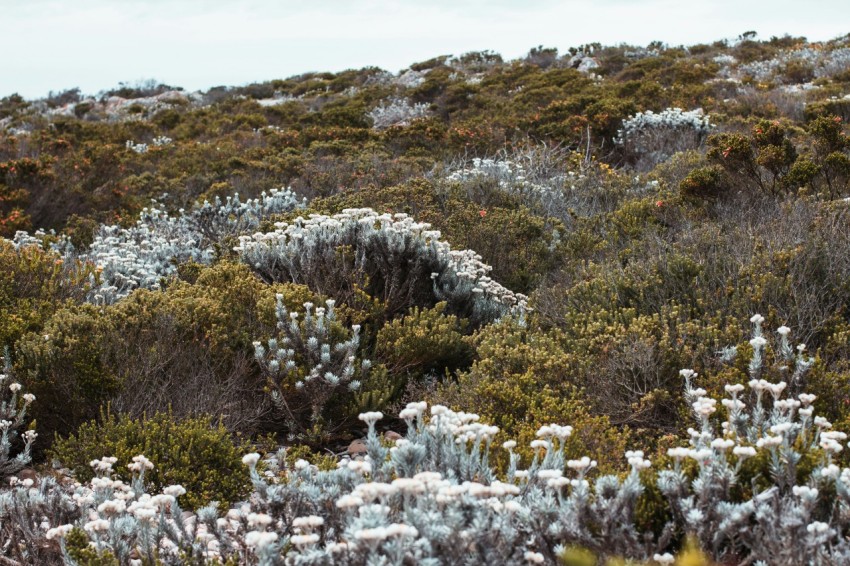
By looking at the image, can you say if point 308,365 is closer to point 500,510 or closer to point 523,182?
point 500,510

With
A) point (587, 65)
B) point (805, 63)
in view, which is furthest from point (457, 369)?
point (587, 65)

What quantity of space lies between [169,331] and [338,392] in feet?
3.65

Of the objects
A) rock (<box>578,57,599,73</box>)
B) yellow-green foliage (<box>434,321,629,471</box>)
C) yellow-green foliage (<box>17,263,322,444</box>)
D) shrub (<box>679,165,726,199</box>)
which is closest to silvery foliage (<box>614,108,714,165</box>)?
shrub (<box>679,165,726,199</box>)

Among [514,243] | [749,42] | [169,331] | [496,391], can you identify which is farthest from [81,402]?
[749,42]

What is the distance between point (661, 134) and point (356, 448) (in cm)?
1038

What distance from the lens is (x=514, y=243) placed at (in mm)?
7602

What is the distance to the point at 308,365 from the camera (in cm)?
483

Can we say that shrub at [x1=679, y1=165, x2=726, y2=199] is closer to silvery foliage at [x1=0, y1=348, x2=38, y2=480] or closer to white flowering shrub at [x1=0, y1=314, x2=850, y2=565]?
white flowering shrub at [x1=0, y1=314, x2=850, y2=565]

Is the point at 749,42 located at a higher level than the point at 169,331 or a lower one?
higher

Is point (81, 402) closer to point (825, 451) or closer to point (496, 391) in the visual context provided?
point (496, 391)

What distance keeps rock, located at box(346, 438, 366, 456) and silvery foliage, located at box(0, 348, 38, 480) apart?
1663 mm

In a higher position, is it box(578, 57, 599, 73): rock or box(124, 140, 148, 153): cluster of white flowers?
box(578, 57, 599, 73): rock

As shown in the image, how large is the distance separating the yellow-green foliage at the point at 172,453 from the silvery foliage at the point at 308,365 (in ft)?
1.78

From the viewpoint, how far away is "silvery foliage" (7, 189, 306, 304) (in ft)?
22.7
